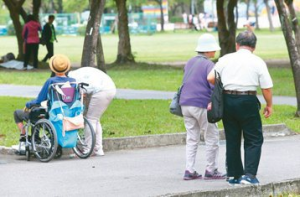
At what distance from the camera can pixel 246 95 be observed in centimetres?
950

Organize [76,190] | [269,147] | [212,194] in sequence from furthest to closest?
1. [269,147]
2. [76,190]
3. [212,194]

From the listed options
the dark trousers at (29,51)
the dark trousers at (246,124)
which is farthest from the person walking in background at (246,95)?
the dark trousers at (29,51)

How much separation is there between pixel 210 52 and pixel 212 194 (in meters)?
2.12

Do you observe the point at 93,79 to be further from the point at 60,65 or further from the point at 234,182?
the point at 234,182

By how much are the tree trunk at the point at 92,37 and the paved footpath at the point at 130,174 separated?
2.90m

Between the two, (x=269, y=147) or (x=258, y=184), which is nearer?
(x=258, y=184)

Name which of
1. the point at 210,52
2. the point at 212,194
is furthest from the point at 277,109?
the point at 212,194

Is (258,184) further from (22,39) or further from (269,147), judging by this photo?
(22,39)

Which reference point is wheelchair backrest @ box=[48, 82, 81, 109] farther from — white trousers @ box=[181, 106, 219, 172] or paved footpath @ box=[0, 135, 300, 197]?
white trousers @ box=[181, 106, 219, 172]

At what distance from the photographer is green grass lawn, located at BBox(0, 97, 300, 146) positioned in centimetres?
1451

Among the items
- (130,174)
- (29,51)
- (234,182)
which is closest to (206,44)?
(234,182)

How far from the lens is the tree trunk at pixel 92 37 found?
15938mm

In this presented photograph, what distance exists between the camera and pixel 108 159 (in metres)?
12.5

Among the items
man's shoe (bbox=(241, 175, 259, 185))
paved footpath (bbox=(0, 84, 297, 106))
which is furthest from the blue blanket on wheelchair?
paved footpath (bbox=(0, 84, 297, 106))
